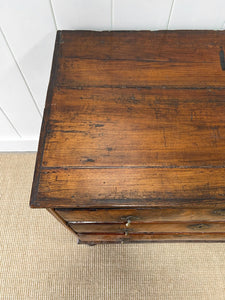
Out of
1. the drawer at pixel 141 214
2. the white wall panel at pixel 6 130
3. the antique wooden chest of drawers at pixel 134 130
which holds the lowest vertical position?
the drawer at pixel 141 214

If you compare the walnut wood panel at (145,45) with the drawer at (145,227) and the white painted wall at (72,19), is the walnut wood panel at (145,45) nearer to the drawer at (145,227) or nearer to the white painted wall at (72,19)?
the white painted wall at (72,19)

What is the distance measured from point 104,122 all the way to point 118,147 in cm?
8

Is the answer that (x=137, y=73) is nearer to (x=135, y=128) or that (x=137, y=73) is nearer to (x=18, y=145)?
(x=135, y=128)

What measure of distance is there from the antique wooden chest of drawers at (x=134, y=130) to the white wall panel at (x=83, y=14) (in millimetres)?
28

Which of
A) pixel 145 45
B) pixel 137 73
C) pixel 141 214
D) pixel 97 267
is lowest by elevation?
pixel 97 267

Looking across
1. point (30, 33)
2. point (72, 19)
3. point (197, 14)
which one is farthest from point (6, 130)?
point (197, 14)

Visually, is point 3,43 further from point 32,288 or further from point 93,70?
point 32,288

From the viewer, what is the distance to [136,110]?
23.4 inches

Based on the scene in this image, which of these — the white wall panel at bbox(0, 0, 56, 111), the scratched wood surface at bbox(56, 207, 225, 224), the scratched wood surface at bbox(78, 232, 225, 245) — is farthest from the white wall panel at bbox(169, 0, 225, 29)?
the scratched wood surface at bbox(78, 232, 225, 245)

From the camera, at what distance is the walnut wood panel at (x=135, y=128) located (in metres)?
0.54

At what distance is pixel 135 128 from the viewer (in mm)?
575

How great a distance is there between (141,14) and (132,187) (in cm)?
54

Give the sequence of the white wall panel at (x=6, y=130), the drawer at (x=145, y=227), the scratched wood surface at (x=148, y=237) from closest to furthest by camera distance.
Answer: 1. the drawer at (x=145, y=227)
2. the scratched wood surface at (x=148, y=237)
3. the white wall panel at (x=6, y=130)

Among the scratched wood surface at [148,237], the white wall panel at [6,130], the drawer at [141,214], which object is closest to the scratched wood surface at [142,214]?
the drawer at [141,214]
